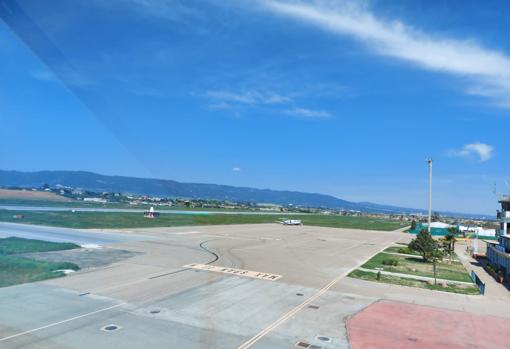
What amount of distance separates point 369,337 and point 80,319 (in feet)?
39.7

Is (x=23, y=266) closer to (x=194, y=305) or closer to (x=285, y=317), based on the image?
(x=194, y=305)

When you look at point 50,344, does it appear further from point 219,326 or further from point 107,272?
point 107,272

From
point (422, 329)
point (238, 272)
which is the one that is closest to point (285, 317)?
point (422, 329)

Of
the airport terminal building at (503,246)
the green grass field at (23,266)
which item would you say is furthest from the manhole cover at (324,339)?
the airport terminal building at (503,246)

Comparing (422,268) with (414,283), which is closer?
(414,283)

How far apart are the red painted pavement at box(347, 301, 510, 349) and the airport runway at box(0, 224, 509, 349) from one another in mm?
924

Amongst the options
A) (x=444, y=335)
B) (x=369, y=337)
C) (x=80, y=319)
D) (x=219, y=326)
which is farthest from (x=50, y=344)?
(x=444, y=335)

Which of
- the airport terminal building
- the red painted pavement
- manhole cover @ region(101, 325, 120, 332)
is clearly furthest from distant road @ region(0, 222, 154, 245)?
the airport terminal building

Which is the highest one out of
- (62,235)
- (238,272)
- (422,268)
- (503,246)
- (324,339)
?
(503,246)

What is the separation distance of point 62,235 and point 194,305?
3474 centimetres

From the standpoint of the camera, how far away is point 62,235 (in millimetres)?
48531

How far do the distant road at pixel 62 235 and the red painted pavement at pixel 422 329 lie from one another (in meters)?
31.7

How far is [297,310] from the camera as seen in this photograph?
20547 millimetres

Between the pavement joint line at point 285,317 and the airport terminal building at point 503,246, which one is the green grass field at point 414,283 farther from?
the airport terminal building at point 503,246
